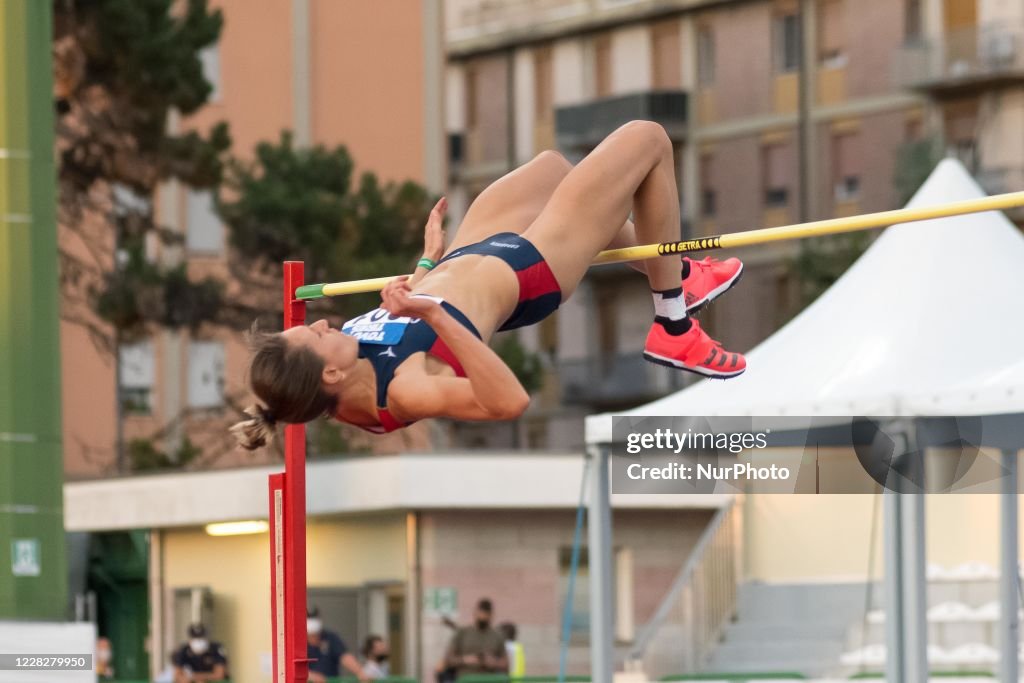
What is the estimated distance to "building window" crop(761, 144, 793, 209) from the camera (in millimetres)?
39781

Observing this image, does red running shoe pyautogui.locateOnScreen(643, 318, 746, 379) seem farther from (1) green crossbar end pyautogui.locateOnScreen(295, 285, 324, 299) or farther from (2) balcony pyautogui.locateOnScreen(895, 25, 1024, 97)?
(2) balcony pyautogui.locateOnScreen(895, 25, 1024, 97)

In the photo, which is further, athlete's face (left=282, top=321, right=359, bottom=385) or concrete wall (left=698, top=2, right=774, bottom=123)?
concrete wall (left=698, top=2, right=774, bottom=123)

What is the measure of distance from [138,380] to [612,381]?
9.57 meters

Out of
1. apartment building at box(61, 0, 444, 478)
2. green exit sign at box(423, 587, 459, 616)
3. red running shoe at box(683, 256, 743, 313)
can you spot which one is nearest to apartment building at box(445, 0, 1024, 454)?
apartment building at box(61, 0, 444, 478)

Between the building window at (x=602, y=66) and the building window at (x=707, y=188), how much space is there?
267cm

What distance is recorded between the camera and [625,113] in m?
41.6

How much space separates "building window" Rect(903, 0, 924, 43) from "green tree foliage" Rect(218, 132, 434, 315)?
12.7 meters

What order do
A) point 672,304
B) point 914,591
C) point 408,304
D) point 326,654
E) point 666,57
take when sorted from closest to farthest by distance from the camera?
point 408,304, point 672,304, point 914,591, point 326,654, point 666,57

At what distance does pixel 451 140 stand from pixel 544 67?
3.04 m

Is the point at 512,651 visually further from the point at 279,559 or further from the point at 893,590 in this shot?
the point at 279,559

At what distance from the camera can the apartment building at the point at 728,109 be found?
121 feet

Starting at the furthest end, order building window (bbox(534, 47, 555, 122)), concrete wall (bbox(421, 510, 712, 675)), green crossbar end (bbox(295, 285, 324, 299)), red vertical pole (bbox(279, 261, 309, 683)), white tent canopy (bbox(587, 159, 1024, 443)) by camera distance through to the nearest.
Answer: building window (bbox(534, 47, 555, 122)) → concrete wall (bbox(421, 510, 712, 675)) → white tent canopy (bbox(587, 159, 1024, 443)) → red vertical pole (bbox(279, 261, 309, 683)) → green crossbar end (bbox(295, 285, 324, 299))

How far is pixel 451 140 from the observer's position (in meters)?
46.1

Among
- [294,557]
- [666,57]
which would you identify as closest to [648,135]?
[294,557]
